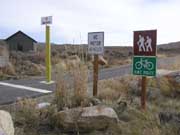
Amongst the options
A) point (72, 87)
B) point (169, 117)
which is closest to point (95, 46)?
point (72, 87)

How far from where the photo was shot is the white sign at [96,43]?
869cm

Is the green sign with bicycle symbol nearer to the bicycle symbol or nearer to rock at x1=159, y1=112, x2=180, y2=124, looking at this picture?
the bicycle symbol

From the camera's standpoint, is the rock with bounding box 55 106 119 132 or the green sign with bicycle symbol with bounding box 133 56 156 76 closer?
the rock with bounding box 55 106 119 132

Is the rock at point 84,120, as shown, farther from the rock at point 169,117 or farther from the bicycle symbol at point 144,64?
the bicycle symbol at point 144,64

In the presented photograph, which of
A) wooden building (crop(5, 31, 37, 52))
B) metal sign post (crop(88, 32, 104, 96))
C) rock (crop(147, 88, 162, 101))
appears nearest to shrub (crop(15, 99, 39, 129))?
metal sign post (crop(88, 32, 104, 96))

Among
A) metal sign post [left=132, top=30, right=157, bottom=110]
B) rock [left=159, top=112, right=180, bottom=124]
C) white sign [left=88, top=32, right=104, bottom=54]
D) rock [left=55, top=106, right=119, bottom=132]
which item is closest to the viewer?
rock [left=55, top=106, right=119, bottom=132]

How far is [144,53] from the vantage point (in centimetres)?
746

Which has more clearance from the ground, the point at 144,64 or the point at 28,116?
Result: the point at 144,64

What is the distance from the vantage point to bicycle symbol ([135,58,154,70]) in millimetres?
7393

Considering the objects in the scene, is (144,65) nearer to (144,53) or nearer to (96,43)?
(144,53)

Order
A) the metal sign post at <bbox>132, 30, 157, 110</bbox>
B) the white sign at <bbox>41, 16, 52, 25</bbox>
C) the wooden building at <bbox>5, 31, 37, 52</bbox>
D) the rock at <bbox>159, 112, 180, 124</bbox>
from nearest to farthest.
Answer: the rock at <bbox>159, 112, 180, 124</bbox>, the metal sign post at <bbox>132, 30, 157, 110</bbox>, the white sign at <bbox>41, 16, 52, 25</bbox>, the wooden building at <bbox>5, 31, 37, 52</bbox>

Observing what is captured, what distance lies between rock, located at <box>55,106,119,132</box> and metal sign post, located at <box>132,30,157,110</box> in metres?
1.27

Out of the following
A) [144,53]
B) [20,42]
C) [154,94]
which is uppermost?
[20,42]

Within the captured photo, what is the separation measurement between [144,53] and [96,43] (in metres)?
1.69
